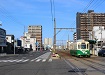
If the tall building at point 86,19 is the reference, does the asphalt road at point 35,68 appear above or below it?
below

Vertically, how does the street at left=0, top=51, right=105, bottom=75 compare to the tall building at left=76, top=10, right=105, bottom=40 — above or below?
below

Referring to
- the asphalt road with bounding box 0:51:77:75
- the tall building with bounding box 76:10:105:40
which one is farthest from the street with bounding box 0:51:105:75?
the tall building with bounding box 76:10:105:40

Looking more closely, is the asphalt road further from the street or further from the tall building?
the tall building

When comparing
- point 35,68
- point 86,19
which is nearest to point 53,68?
point 35,68

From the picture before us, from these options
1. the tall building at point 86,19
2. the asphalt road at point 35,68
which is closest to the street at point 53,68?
the asphalt road at point 35,68

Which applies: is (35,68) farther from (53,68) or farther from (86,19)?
(86,19)

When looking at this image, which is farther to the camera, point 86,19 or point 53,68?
point 86,19

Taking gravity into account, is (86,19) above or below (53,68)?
above

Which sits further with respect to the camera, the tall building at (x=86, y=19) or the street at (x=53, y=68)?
the tall building at (x=86, y=19)

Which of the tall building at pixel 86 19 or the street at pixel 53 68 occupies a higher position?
the tall building at pixel 86 19

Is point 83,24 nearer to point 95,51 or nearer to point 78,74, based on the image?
point 95,51

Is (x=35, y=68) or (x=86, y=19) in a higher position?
(x=86, y=19)

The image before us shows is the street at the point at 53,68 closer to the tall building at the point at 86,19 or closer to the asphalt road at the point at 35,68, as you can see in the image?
the asphalt road at the point at 35,68

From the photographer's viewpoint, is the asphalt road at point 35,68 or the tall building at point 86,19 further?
the tall building at point 86,19
